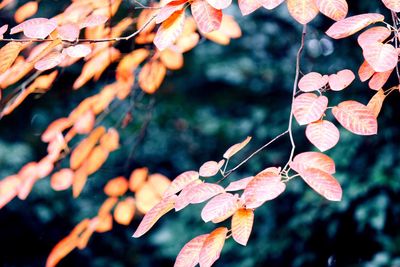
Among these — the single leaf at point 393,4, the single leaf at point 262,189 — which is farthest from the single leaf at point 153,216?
the single leaf at point 393,4

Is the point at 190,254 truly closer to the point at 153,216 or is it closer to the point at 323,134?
the point at 153,216

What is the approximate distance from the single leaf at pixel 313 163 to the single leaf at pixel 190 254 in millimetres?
224

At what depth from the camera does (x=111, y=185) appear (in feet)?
7.73

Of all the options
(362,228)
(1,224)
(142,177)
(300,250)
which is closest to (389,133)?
(362,228)

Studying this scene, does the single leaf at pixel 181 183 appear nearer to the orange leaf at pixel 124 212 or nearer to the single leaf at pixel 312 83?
the single leaf at pixel 312 83

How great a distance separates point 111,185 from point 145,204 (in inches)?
15.5

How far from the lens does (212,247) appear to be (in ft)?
2.75

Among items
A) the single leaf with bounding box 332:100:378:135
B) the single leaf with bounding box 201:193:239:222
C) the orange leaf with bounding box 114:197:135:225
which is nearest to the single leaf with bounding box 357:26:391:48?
the single leaf with bounding box 332:100:378:135

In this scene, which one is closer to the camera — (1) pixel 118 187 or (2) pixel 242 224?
(2) pixel 242 224

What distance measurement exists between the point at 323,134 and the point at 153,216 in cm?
33

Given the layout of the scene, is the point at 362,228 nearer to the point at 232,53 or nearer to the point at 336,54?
the point at 336,54

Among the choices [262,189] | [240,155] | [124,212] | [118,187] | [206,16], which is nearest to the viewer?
[262,189]

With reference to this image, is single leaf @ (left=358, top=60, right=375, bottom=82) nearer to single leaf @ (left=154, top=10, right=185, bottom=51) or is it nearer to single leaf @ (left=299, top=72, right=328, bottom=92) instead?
single leaf @ (left=299, top=72, right=328, bottom=92)

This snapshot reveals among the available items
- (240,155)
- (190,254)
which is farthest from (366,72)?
(240,155)
